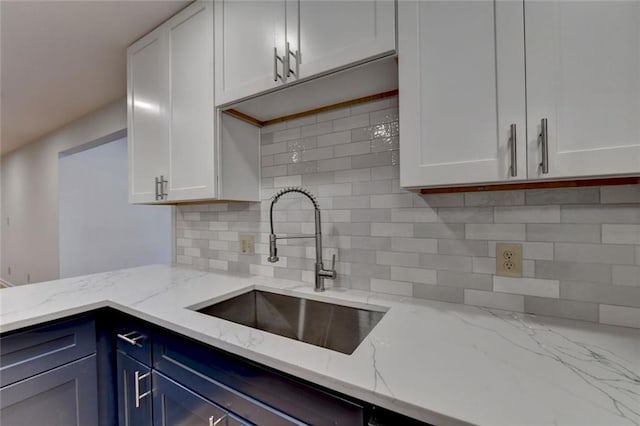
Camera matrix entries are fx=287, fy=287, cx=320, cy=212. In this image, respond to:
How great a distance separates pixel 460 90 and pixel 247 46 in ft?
3.03

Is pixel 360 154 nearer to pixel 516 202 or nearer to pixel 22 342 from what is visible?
pixel 516 202

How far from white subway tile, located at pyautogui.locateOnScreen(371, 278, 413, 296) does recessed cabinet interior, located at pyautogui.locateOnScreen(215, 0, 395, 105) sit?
34.5 inches

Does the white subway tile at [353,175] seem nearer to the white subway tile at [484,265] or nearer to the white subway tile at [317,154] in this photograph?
the white subway tile at [317,154]

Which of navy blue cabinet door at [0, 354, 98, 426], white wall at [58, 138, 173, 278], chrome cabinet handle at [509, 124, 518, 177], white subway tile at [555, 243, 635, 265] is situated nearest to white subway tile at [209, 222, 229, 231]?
navy blue cabinet door at [0, 354, 98, 426]

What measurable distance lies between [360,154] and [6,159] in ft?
23.0

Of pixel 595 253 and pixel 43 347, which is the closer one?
pixel 595 253

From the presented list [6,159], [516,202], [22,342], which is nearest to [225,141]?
[22,342]

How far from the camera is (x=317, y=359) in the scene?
27.7 inches

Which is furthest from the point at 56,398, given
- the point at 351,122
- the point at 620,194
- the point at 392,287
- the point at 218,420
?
the point at 620,194

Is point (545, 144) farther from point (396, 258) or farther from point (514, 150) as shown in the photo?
point (396, 258)

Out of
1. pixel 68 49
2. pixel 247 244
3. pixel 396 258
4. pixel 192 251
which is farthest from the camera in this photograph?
pixel 192 251

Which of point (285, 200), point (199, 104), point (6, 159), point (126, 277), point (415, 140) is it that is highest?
point (6, 159)

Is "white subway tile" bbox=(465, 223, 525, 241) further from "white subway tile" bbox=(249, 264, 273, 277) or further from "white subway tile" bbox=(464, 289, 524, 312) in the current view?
"white subway tile" bbox=(249, 264, 273, 277)

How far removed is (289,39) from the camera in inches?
45.2
